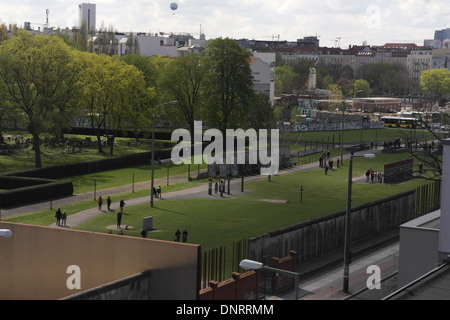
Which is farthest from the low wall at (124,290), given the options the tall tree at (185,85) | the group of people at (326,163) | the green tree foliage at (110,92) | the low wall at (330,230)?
the tall tree at (185,85)

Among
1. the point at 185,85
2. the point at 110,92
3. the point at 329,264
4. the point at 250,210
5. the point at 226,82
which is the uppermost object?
the point at 226,82

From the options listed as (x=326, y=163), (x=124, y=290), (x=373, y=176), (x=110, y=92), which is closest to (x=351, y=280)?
(x=124, y=290)

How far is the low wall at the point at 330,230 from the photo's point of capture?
35.4m

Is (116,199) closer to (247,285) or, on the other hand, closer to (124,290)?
(247,285)

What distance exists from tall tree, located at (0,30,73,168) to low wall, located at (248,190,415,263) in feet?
112

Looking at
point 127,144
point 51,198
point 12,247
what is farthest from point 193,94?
point 12,247

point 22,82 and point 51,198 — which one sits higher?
point 22,82

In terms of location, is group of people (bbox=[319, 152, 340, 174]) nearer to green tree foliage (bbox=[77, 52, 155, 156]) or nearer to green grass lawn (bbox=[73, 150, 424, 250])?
green grass lawn (bbox=[73, 150, 424, 250])

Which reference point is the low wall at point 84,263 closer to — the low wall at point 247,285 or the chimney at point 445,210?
the low wall at point 247,285

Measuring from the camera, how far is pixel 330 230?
134 feet

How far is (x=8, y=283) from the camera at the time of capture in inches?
1089

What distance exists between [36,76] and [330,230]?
39605 millimetres
